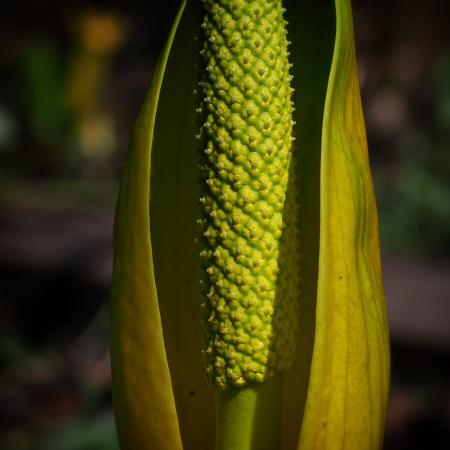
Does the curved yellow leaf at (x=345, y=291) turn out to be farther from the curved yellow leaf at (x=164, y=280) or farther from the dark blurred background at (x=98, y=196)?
the dark blurred background at (x=98, y=196)

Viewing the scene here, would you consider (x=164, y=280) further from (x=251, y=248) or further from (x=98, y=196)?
(x=98, y=196)

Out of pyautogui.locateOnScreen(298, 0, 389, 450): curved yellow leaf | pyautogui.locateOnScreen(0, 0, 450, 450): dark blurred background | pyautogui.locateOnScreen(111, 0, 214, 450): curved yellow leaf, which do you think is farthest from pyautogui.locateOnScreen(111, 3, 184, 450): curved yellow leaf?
pyautogui.locateOnScreen(0, 0, 450, 450): dark blurred background

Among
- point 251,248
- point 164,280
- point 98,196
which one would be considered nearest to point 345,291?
point 251,248

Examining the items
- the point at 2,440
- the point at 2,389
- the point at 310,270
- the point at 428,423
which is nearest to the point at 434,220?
the point at 428,423

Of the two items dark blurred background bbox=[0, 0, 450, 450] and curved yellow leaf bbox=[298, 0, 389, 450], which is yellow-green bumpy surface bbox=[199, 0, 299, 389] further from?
dark blurred background bbox=[0, 0, 450, 450]

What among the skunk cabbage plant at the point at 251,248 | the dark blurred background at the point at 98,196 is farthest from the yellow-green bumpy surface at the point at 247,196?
the dark blurred background at the point at 98,196

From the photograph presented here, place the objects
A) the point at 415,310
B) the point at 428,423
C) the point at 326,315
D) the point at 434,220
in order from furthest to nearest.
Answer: the point at 434,220
the point at 415,310
the point at 428,423
the point at 326,315

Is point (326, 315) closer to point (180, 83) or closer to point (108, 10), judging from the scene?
point (180, 83)
